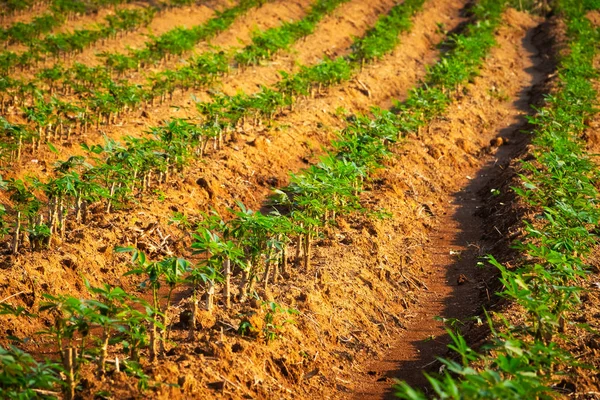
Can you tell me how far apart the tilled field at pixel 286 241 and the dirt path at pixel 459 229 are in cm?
4

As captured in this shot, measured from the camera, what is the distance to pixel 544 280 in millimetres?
5270

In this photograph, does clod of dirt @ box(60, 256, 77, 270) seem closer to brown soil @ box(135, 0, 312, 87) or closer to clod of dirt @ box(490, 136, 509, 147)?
clod of dirt @ box(490, 136, 509, 147)

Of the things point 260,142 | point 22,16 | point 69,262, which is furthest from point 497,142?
point 22,16

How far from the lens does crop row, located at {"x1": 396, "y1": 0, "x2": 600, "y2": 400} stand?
3.39 meters

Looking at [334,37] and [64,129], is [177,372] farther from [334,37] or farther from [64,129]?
[334,37]

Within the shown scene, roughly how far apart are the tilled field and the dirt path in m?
0.04

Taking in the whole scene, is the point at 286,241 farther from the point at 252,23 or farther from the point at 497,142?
the point at 252,23

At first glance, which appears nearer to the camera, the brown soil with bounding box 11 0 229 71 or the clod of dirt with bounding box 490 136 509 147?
the clod of dirt with bounding box 490 136 509 147

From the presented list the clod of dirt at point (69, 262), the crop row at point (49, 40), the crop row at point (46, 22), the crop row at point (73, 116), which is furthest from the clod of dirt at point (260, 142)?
the crop row at point (46, 22)

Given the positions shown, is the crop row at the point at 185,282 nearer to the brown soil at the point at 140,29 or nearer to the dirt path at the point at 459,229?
the dirt path at the point at 459,229

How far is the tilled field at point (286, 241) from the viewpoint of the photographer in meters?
4.42

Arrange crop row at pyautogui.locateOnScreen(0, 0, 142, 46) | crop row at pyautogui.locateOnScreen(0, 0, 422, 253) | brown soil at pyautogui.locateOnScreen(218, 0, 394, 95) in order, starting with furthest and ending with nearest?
crop row at pyautogui.locateOnScreen(0, 0, 142, 46) → brown soil at pyautogui.locateOnScreen(218, 0, 394, 95) → crop row at pyautogui.locateOnScreen(0, 0, 422, 253)

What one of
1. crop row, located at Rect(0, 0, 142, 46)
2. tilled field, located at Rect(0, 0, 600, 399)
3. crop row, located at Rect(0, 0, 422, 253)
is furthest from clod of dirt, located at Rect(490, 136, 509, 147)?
crop row, located at Rect(0, 0, 142, 46)

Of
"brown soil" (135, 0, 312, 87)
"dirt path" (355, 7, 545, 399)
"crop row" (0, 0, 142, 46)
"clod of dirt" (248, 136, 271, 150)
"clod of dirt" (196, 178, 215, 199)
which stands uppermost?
"crop row" (0, 0, 142, 46)
